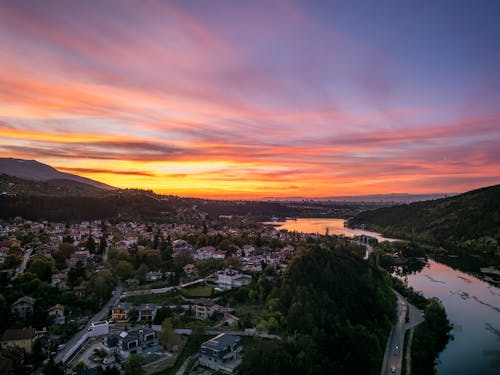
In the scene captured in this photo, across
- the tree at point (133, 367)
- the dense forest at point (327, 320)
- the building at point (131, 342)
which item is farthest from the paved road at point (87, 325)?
the dense forest at point (327, 320)

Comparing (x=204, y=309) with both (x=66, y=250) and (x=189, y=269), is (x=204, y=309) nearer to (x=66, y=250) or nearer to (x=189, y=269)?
(x=189, y=269)

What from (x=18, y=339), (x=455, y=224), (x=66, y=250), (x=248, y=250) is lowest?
(x=18, y=339)

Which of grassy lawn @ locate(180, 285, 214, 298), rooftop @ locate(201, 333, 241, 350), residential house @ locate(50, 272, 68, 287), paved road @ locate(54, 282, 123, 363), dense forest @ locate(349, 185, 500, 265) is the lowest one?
paved road @ locate(54, 282, 123, 363)

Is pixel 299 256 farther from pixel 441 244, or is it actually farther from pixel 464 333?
pixel 441 244

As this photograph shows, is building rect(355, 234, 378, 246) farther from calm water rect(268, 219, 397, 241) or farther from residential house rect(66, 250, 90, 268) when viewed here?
residential house rect(66, 250, 90, 268)

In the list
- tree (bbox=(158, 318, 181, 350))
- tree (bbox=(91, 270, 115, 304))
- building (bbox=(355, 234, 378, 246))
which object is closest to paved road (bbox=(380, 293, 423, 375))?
tree (bbox=(158, 318, 181, 350))

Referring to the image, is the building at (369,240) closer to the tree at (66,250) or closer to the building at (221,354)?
the tree at (66,250)

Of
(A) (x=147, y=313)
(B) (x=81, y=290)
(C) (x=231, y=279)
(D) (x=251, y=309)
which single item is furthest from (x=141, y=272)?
(D) (x=251, y=309)
